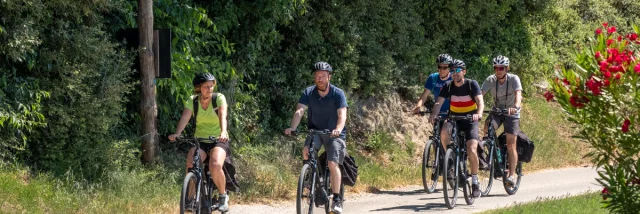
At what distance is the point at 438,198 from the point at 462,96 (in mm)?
1487

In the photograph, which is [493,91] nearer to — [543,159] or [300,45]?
[300,45]

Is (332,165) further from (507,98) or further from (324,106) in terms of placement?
(507,98)

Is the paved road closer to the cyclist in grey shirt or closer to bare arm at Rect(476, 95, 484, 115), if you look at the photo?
the cyclist in grey shirt

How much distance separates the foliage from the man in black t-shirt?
584 centimetres

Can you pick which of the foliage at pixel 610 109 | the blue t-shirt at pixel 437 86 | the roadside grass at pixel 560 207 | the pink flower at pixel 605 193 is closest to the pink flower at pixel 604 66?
the foliage at pixel 610 109

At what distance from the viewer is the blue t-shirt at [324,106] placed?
10.8 m

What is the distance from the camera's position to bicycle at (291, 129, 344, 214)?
10.5 meters

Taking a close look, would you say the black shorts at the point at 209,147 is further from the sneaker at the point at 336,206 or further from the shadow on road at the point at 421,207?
the shadow on road at the point at 421,207

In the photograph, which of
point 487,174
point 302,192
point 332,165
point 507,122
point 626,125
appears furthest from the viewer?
point 487,174

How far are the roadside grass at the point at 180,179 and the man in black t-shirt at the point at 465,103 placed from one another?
1700 mm

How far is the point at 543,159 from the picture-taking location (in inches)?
759

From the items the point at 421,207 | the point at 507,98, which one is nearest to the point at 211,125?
the point at 421,207

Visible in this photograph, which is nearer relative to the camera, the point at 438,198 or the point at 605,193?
the point at 605,193

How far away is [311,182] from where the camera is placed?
35.0 ft
